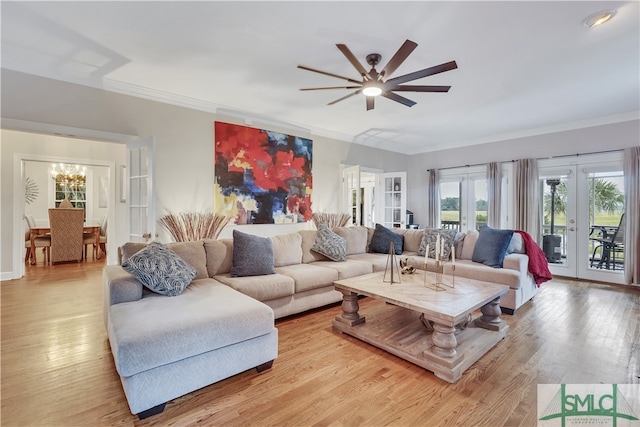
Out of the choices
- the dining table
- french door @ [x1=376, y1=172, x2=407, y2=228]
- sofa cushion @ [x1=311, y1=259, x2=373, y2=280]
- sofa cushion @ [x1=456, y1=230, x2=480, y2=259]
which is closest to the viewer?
sofa cushion @ [x1=311, y1=259, x2=373, y2=280]

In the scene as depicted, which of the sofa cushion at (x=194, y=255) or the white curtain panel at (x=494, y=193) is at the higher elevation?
the white curtain panel at (x=494, y=193)

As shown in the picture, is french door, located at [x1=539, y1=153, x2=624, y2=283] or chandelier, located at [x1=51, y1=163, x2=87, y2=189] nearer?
french door, located at [x1=539, y1=153, x2=624, y2=283]

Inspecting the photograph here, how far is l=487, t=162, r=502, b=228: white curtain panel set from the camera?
5764 mm

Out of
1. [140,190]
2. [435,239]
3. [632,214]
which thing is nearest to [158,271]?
[140,190]

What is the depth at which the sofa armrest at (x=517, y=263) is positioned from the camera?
11.0 feet

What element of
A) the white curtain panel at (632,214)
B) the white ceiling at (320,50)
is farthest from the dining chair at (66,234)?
the white curtain panel at (632,214)

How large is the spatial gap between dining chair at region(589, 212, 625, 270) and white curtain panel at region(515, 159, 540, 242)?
33.6 inches

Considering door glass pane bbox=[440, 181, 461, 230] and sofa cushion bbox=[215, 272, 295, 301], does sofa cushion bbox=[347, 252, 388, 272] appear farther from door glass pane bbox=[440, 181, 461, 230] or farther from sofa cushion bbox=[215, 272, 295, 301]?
door glass pane bbox=[440, 181, 461, 230]

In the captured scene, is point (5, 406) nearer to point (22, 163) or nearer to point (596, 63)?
point (22, 163)

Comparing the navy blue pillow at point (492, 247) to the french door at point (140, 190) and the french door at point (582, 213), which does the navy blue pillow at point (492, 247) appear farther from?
the french door at point (140, 190)

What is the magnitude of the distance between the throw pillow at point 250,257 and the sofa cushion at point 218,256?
0.13 metres

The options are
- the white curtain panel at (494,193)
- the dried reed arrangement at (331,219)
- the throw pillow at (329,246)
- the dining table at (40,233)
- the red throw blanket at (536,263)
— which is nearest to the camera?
the red throw blanket at (536,263)

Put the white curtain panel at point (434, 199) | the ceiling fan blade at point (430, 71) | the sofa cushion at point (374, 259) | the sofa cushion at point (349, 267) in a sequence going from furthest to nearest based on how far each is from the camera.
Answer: the white curtain panel at point (434, 199) < the sofa cushion at point (374, 259) < the sofa cushion at point (349, 267) < the ceiling fan blade at point (430, 71)

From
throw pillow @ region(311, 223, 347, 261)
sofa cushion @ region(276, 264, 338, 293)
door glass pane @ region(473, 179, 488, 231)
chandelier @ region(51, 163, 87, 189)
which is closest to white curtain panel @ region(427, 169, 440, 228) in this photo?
door glass pane @ region(473, 179, 488, 231)
